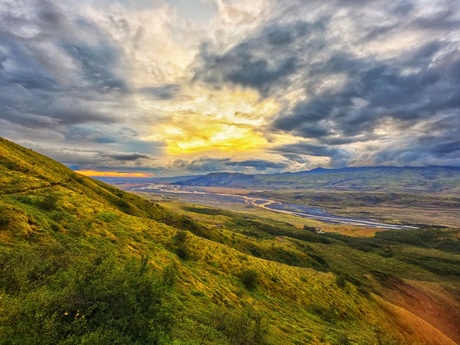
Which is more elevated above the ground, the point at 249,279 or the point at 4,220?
the point at 4,220

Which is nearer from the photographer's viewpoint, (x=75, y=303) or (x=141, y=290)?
(x=75, y=303)

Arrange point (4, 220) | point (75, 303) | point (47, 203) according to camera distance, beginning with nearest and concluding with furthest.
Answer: point (75, 303) < point (4, 220) < point (47, 203)

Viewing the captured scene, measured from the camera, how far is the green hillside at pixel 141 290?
9656mm

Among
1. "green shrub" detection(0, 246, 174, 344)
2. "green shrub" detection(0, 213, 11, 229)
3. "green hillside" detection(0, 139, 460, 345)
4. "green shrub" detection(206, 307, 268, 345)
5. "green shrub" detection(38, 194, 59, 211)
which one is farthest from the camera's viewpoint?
"green shrub" detection(38, 194, 59, 211)

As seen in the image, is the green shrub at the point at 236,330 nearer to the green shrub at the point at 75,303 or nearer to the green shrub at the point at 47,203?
the green shrub at the point at 75,303

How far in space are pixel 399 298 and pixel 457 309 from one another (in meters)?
10.0

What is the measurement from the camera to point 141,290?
1207 cm

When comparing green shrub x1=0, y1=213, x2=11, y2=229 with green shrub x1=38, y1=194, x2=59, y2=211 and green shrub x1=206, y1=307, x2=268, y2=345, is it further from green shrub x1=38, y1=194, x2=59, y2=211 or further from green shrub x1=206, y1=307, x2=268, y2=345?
green shrub x1=206, y1=307, x2=268, y2=345

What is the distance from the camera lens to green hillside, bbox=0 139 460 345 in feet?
31.7

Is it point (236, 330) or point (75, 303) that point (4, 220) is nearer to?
point (75, 303)

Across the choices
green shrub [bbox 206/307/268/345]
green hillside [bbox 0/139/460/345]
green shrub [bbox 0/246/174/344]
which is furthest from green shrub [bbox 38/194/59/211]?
green shrub [bbox 206/307/268/345]

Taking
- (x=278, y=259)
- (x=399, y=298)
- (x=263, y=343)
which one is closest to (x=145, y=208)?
(x=278, y=259)

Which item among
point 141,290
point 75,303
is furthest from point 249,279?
point 75,303

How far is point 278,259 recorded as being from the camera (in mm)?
65062
